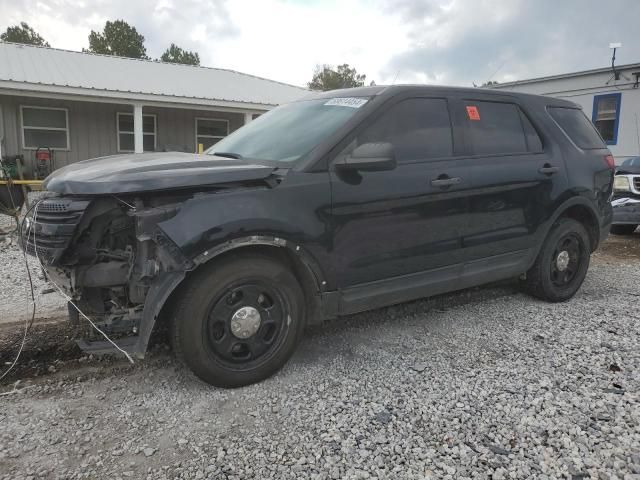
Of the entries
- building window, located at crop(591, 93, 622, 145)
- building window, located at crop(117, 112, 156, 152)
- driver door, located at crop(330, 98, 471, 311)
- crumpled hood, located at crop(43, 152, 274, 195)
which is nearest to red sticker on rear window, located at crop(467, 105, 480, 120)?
driver door, located at crop(330, 98, 471, 311)

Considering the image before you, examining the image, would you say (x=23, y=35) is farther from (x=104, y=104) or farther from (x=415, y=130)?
(x=415, y=130)

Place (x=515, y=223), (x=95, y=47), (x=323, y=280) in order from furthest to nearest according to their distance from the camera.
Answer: (x=95, y=47)
(x=515, y=223)
(x=323, y=280)

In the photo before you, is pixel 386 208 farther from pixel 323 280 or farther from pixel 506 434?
pixel 506 434

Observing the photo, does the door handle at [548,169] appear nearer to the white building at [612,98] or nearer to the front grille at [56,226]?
the front grille at [56,226]

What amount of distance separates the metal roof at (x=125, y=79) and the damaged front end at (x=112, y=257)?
9.74m

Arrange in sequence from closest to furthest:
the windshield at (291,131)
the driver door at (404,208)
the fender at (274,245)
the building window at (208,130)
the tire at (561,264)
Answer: the fender at (274,245) → the driver door at (404,208) → the windshield at (291,131) → the tire at (561,264) → the building window at (208,130)

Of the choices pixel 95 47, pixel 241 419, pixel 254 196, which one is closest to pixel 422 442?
pixel 241 419

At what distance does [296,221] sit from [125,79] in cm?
1325

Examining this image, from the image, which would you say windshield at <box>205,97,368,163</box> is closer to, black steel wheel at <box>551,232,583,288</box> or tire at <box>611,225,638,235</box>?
black steel wheel at <box>551,232,583,288</box>

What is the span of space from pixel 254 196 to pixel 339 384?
1.28m

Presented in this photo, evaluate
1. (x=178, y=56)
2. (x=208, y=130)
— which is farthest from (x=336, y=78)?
(x=208, y=130)

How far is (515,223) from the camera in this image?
13.7ft

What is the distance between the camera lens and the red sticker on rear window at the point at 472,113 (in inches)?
156

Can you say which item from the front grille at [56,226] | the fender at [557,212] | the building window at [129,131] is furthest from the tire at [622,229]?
the building window at [129,131]
